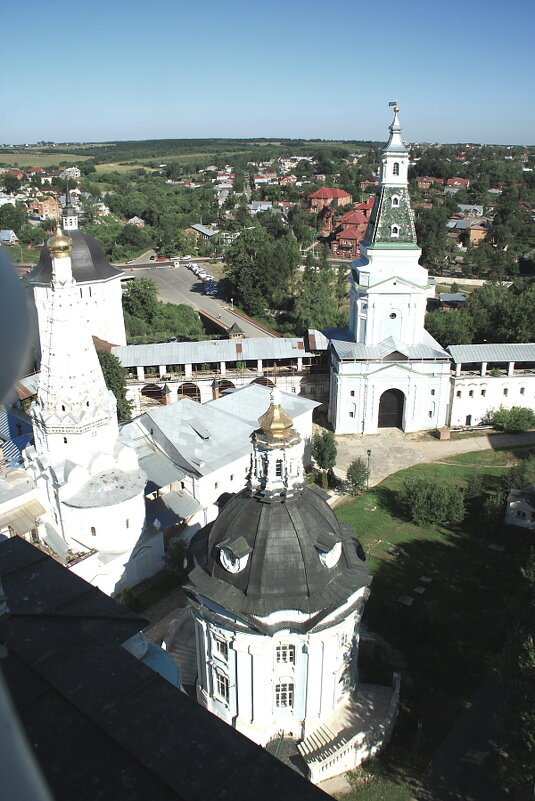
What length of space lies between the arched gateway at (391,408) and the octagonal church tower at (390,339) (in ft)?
0.17

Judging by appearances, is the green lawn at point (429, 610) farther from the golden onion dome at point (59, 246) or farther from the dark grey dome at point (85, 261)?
the dark grey dome at point (85, 261)

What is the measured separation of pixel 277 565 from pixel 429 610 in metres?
7.27

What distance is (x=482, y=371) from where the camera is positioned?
33.8 m

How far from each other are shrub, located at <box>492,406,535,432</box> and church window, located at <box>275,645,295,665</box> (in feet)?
73.3

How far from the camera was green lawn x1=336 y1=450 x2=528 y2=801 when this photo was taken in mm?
15638

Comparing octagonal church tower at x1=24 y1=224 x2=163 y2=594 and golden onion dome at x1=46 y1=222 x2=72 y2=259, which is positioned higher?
golden onion dome at x1=46 y1=222 x2=72 y2=259

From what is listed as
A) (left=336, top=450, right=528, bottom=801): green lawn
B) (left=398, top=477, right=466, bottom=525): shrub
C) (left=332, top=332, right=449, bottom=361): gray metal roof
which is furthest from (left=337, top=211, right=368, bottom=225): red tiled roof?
(left=398, top=477, right=466, bottom=525): shrub

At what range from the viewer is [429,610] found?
751 inches

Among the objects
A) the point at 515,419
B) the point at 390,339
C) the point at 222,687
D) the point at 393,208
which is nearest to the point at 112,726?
the point at 222,687

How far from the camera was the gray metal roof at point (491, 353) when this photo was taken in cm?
3372

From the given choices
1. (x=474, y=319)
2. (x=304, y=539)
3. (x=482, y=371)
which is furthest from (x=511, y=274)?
(x=304, y=539)

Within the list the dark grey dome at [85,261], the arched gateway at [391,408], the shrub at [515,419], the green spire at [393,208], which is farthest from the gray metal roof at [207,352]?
the shrub at [515,419]

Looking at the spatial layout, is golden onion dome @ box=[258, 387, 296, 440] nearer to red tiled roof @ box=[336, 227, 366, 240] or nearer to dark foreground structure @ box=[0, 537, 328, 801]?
dark foreground structure @ box=[0, 537, 328, 801]

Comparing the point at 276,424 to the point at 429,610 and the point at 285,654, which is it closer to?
the point at 285,654
